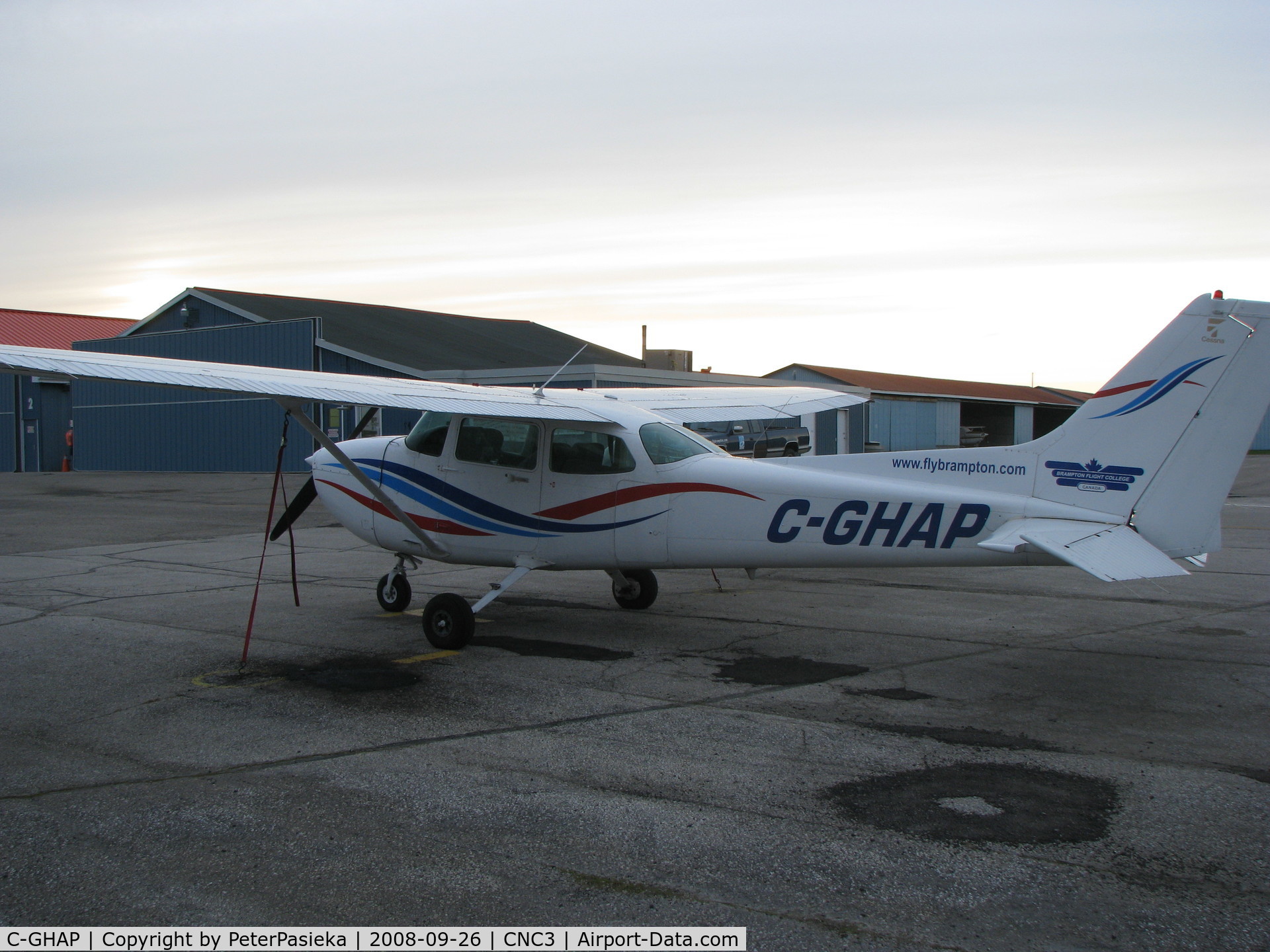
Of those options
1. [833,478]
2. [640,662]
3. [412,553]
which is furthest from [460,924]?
[412,553]

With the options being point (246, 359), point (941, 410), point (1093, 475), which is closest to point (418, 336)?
point (246, 359)

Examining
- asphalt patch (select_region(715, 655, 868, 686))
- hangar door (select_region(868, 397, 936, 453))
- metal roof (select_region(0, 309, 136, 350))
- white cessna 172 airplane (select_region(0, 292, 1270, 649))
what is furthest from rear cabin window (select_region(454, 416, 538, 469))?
metal roof (select_region(0, 309, 136, 350))

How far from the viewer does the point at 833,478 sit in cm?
768

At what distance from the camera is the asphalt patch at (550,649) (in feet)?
26.0

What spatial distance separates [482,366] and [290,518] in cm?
2440

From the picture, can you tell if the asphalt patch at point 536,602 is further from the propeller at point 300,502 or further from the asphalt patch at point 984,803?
the asphalt patch at point 984,803

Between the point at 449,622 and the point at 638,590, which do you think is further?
the point at 638,590

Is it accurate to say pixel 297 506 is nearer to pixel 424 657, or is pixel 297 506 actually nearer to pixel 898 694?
pixel 424 657

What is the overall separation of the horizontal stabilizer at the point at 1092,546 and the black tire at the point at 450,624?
13.7 feet

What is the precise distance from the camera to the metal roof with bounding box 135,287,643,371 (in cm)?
3150

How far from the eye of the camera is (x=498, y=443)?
8836 mm

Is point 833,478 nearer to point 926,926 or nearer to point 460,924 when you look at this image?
point 926,926

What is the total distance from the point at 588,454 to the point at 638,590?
2.06 meters

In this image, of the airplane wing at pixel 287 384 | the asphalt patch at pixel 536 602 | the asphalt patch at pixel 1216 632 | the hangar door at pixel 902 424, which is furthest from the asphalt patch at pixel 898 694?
the hangar door at pixel 902 424
